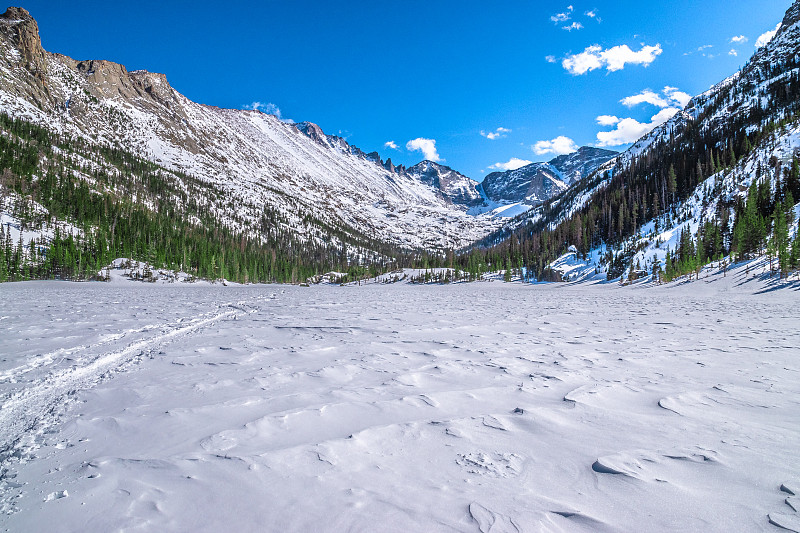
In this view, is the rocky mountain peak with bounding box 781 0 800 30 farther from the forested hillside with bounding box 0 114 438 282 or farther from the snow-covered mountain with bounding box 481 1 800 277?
the forested hillside with bounding box 0 114 438 282

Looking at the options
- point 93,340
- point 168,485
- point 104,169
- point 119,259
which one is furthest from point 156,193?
point 168,485

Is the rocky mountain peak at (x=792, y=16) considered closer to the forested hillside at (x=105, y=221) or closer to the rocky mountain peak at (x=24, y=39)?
the forested hillside at (x=105, y=221)

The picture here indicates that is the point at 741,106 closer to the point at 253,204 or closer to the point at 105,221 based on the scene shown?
the point at 105,221

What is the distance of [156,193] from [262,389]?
593 feet

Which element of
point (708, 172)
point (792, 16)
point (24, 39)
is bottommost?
point (708, 172)

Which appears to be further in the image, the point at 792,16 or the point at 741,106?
the point at 792,16

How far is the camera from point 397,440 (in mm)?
3824

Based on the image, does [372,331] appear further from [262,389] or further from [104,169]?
[104,169]

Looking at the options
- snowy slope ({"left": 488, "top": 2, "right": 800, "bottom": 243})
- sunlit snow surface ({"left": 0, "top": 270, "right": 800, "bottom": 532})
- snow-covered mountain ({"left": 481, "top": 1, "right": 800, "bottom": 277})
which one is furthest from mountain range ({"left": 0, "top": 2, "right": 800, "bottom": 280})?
sunlit snow surface ({"left": 0, "top": 270, "right": 800, "bottom": 532})

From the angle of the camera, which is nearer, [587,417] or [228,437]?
[228,437]

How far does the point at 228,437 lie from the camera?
3.87m

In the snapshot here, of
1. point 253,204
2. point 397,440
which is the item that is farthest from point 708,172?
point 253,204

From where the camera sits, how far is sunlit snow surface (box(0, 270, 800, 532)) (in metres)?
2.55

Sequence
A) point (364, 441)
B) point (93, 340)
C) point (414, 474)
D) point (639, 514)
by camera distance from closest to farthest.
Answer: point (639, 514)
point (414, 474)
point (364, 441)
point (93, 340)
